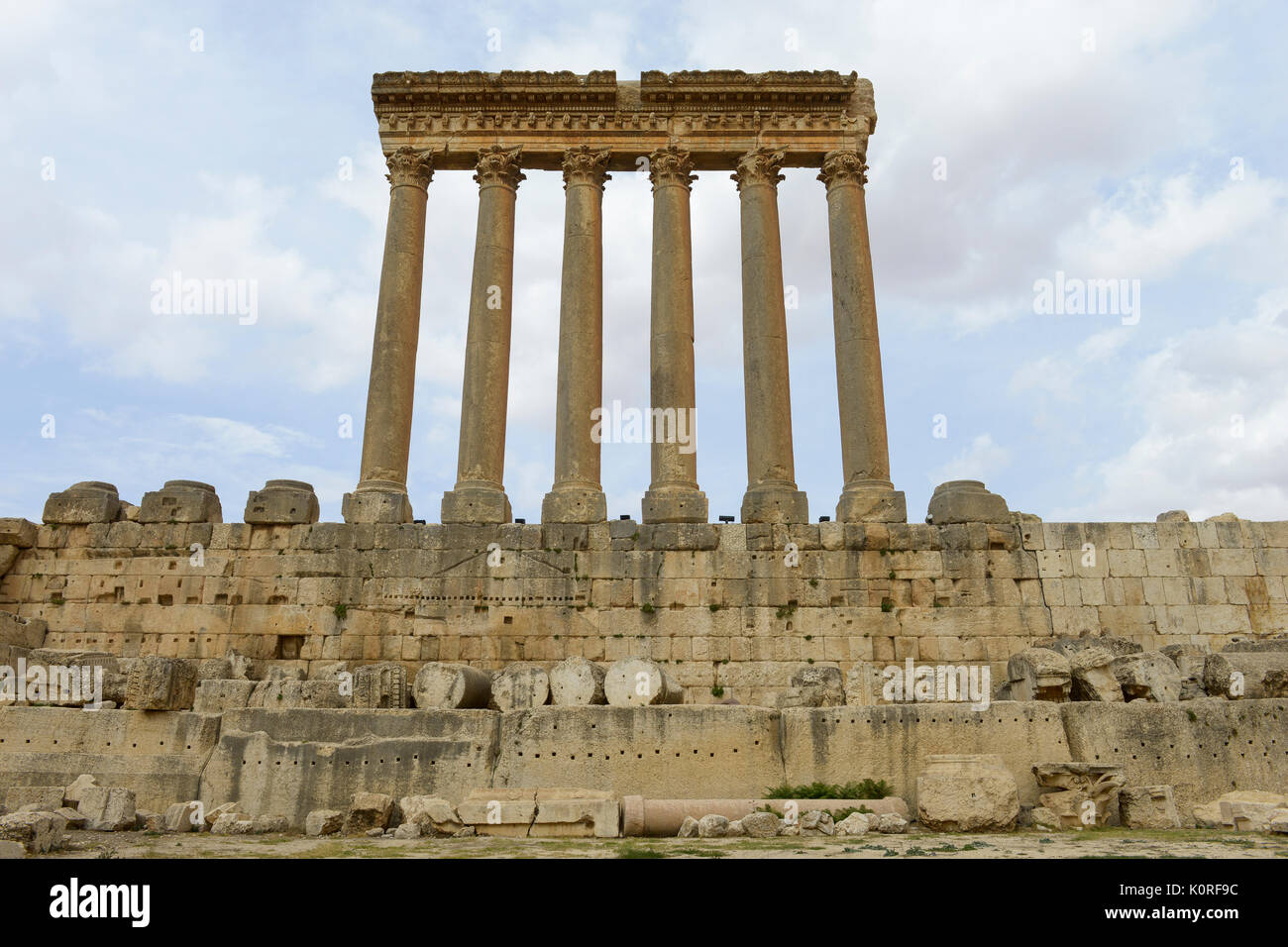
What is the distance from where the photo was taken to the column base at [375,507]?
16.2m

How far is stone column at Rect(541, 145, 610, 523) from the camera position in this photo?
16578 mm

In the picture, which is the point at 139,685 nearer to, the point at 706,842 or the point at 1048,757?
the point at 706,842

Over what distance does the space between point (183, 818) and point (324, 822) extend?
184 cm

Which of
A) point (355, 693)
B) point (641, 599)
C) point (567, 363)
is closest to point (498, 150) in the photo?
point (567, 363)

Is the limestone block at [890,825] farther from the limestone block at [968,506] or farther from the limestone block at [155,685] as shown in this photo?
the limestone block at [155,685]

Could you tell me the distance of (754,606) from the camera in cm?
1545

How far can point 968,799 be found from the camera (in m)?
9.23

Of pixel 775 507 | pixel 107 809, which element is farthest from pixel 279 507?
pixel 775 507

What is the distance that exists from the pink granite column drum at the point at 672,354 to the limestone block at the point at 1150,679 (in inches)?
293

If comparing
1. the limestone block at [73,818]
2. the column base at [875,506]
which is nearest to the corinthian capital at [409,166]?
the column base at [875,506]

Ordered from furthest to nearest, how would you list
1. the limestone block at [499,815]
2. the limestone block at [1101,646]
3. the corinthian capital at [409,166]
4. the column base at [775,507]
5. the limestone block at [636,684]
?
the corinthian capital at [409,166] → the column base at [775,507] → the limestone block at [1101,646] → the limestone block at [636,684] → the limestone block at [499,815]

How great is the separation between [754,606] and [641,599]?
2.04 meters

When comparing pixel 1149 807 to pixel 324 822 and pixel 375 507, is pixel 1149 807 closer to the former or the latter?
pixel 324 822

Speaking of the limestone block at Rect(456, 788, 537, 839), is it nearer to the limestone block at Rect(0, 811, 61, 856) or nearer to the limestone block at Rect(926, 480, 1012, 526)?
the limestone block at Rect(0, 811, 61, 856)
